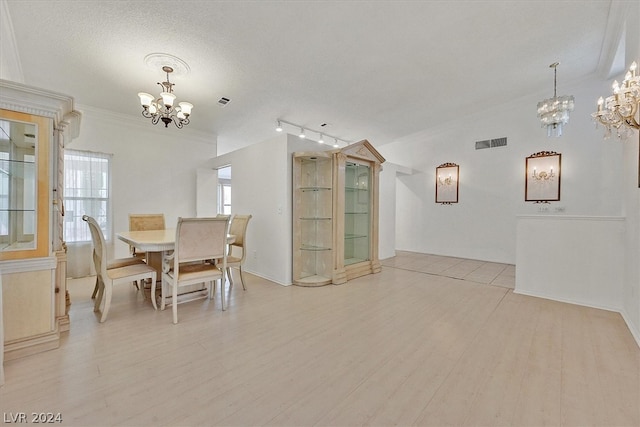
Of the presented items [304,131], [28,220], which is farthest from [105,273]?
[304,131]

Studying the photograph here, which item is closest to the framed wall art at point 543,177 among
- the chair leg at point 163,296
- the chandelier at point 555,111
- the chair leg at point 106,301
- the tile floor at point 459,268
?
the chandelier at point 555,111

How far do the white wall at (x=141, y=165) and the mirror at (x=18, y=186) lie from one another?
8.95 feet

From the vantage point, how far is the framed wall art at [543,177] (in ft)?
15.7

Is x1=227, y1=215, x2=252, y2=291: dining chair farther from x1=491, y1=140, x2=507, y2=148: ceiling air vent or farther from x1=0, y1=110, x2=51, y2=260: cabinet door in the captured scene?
x1=491, y1=140, x2=507, y2=148: ceiling air vent

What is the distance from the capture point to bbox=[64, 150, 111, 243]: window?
405 cm

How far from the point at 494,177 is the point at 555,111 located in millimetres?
1923

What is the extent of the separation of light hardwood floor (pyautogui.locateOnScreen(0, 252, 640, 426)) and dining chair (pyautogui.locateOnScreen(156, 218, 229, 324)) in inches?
14.3

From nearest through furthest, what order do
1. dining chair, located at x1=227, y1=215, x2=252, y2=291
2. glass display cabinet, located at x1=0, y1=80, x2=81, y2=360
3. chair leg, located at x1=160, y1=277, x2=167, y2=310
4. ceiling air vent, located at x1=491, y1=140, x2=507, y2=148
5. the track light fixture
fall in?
glass display cabinet, located at x1=0, y1=80, x2=81, y2=360, chair leg, located at x1=160, y1=277, x2=167, y2=310, dining chair, located at x1=227, y1=215, x2=252, y2=291, the track light fixture, ceiling air vent, located at x1=491, y1=140, x2=507, y2=148

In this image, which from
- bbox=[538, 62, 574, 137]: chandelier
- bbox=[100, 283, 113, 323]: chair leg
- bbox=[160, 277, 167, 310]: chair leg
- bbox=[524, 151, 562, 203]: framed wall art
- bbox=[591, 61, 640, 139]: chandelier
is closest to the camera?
→ bbox=[591, 61, 640, 139]: chandelier

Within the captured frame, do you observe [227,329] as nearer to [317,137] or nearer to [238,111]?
[238,111]

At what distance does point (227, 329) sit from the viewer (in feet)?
7.75

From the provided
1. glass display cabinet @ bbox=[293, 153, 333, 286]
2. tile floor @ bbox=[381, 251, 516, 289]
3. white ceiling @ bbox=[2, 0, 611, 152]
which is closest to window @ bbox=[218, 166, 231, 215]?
white ceiling @ bbox=[2, 0, 611, 152]

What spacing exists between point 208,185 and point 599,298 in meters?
6.36

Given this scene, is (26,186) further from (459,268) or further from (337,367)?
(459,268)
